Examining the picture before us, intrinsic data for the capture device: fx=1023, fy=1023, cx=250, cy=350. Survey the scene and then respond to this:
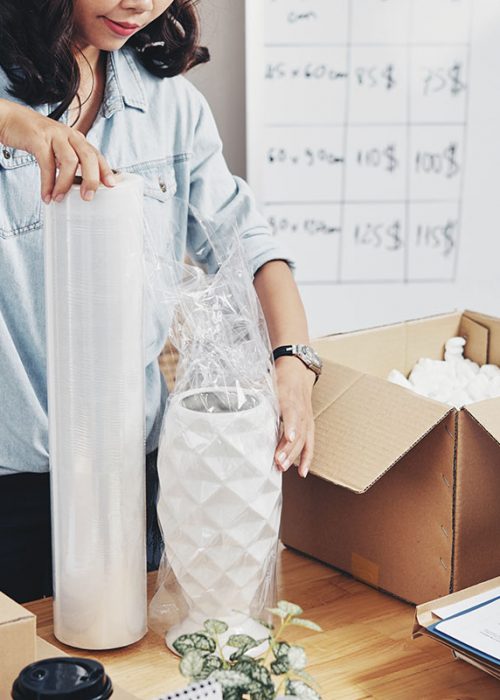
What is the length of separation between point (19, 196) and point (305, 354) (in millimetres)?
385

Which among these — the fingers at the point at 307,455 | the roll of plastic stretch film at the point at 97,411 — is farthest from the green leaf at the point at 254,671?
the fingers at the point at 307,455

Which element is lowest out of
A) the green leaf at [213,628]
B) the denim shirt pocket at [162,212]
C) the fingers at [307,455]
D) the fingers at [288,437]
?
the green leaf at [213,628]

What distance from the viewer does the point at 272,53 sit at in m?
2.38

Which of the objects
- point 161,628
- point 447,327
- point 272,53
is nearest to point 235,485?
point 161,628

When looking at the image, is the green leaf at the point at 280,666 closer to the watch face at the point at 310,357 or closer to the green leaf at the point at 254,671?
the green leaf at the point at 254,671

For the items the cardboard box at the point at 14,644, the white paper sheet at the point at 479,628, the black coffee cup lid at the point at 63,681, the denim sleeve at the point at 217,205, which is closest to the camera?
the black coffee cup lid at the point at 63,681

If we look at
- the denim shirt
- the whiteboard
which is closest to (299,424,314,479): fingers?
the denim shirt

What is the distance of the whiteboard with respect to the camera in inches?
94.5

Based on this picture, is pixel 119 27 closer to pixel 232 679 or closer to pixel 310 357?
pixel 310 357

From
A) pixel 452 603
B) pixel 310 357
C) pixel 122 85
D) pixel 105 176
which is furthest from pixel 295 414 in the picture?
pixel 122 85

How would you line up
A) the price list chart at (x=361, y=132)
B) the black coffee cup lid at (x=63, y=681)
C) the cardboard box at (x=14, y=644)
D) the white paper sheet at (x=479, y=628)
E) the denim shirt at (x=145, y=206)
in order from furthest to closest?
1. the price list chart at (x=361, y=132)
2. the denim shirt at (x=145, y=206)
3. the white paper sheet at (x=479, y=628)
4. the cardboard box at (x=14, y=644)
5. the black coffee cup lid at (x=63, y=681)

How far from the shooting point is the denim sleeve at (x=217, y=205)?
137cm

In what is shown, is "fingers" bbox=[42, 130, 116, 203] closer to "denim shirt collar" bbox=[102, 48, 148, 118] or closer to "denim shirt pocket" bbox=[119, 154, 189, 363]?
"denim shirt pocket" bbox=[119, 154, 189, 363]

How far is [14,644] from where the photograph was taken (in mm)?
842
